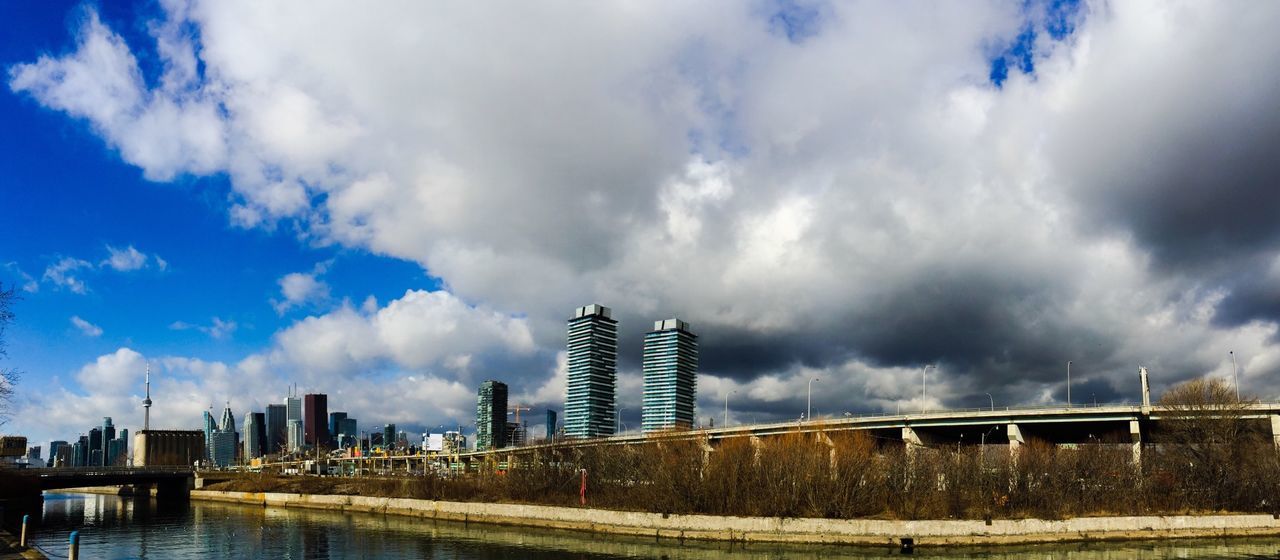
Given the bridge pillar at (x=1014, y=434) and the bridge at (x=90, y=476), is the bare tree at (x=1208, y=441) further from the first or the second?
the bridge at (x=90, y=476)

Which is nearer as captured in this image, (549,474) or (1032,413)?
(549,474)

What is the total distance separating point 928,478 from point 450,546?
59627mm

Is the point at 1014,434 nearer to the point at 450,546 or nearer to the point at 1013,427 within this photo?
the point at 1013,427

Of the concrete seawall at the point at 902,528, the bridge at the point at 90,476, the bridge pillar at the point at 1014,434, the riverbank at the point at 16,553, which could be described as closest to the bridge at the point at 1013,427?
the bridge pillar at the point at 1014,434

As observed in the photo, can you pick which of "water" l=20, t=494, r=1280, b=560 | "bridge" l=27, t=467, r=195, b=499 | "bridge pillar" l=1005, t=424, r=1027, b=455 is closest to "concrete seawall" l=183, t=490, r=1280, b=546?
"water" l=20, t=494, r=1280, b=560

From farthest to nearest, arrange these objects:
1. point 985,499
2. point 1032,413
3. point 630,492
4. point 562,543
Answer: point 1032,413
point 630,492
point 985,499
point 562,543

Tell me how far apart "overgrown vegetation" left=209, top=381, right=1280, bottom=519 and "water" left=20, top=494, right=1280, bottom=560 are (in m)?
8.36

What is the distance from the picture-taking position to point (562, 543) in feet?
306

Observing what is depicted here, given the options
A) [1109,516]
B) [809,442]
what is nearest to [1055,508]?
[1109,516]

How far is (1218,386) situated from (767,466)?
261 feet

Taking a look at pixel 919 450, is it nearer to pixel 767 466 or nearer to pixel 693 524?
pixel 767 466

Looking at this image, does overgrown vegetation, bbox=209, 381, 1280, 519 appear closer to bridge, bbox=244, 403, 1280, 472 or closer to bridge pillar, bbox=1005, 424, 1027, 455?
bridge, bbox=244, 403, 1280, 472

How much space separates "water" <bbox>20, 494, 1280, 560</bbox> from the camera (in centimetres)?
8250

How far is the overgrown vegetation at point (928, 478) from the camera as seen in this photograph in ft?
321
